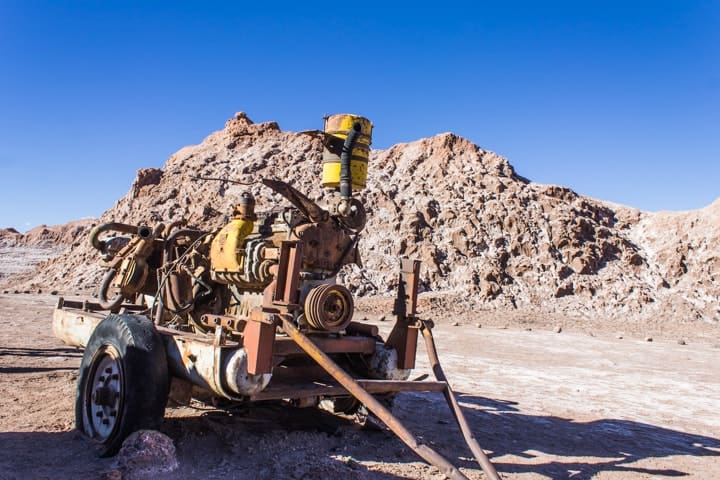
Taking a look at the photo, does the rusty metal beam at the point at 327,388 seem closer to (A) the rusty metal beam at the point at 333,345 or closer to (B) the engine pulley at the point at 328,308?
(A) the rusty metal beam at the point at 333,345

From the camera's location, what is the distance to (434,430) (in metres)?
6.05

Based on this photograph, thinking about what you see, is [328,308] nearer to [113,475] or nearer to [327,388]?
[327,388]

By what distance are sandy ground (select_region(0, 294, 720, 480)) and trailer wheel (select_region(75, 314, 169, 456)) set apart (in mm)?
216

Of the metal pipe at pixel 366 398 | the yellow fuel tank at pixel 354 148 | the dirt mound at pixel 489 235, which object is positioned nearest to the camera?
the metal pipe at pixel 366 398

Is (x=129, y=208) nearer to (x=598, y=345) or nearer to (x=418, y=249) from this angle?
(x=418, y=249)

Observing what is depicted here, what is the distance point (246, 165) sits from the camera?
3944 cm

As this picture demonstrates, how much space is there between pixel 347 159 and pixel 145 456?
3.25m

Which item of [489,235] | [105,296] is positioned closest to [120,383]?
[105,296]

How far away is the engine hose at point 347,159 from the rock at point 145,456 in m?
2.79

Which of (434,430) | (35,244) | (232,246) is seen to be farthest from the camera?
(35,244)

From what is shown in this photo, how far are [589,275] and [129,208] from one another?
3122 centimetres

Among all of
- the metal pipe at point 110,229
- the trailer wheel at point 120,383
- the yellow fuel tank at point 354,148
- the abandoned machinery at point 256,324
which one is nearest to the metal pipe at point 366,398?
the abandoned machinery at point 256,324

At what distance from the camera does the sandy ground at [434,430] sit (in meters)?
4.45

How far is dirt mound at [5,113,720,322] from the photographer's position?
28250 mm
